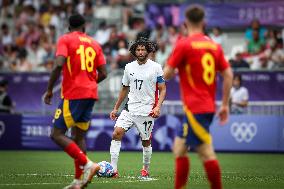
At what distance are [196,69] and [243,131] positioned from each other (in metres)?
14.6

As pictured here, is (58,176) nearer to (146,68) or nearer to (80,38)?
(146,68)

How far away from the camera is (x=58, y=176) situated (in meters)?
16.0

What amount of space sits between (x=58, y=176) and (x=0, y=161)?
5.30 metres

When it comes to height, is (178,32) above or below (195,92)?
above

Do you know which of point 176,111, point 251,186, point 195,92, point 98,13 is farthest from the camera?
point 98,13

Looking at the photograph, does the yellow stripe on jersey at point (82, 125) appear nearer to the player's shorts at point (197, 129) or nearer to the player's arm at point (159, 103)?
the player's shorts at point (197, 129)

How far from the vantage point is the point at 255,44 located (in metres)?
28.3

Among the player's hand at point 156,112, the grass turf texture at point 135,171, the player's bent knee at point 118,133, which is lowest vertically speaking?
the grass turf texture at point 135,171

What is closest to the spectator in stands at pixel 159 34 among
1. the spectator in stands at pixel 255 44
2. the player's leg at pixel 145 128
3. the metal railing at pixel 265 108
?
the spectator in stands at pixel 255 44

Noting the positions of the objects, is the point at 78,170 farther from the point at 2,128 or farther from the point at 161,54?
the point at 161,54

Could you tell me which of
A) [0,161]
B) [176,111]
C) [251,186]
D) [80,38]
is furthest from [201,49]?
[176,111]

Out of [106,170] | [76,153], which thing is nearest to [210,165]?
[76,153]

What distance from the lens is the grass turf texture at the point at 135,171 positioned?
47.3 ft

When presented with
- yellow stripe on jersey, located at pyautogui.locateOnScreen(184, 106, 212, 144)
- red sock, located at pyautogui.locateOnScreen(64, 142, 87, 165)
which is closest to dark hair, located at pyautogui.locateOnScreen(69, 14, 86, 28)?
red sock, located at pyautogui.locateOnScreen(64, 142, 87, 165)
